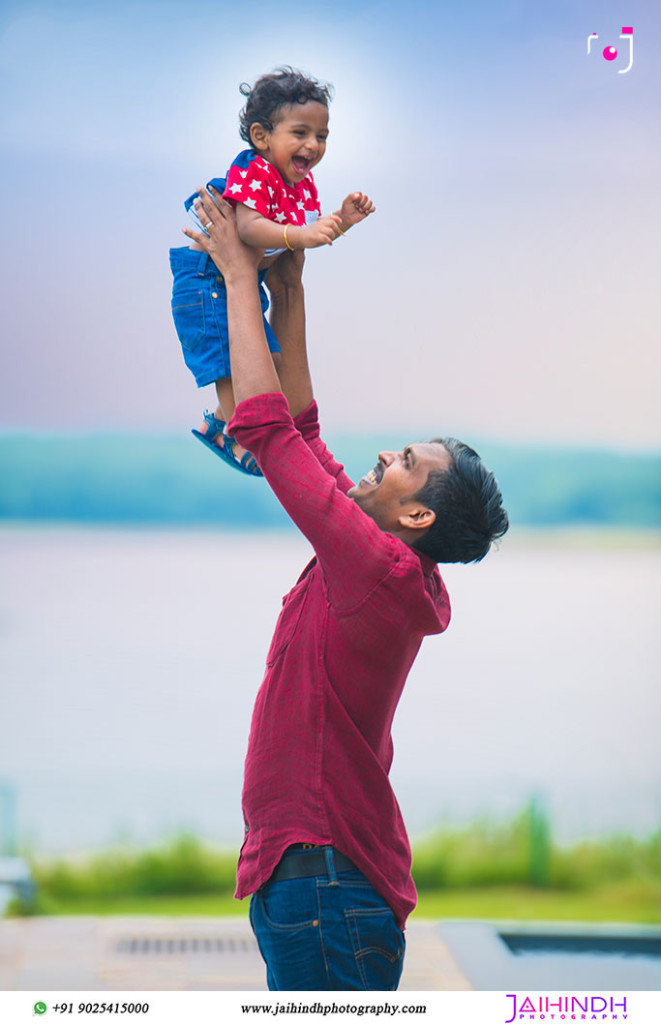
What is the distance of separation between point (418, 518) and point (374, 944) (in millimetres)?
593

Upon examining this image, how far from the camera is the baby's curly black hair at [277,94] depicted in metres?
1.60

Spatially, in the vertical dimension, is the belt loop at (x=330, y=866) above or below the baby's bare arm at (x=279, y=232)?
below

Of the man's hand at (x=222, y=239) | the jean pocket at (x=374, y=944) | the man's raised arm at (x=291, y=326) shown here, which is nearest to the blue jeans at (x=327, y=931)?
the jean pocket at (x=374, y=944)

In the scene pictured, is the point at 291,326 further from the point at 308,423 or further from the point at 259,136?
the point at 259,136

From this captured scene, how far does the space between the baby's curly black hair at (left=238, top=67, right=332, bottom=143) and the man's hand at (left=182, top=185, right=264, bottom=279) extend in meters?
0.14

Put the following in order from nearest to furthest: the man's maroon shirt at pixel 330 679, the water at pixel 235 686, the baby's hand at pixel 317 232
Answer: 1. the man's maroon shirt at pixel 330 679
2. the baby's hand at pixel 317 232
3. the water at pixel 235 686

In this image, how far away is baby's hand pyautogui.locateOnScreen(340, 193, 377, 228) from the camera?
1520 mm

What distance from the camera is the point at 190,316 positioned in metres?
1.62

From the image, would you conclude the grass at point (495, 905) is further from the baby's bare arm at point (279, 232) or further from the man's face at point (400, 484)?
the baby's bare arm at point (279, 232)

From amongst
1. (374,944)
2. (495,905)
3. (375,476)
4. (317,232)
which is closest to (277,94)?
(317,232)

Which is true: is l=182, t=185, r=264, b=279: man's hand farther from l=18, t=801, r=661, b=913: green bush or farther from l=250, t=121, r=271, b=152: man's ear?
l=18, t=801, r=661, b=913: green bush

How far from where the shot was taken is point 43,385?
3.65 meters

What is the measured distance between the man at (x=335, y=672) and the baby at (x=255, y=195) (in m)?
0.08

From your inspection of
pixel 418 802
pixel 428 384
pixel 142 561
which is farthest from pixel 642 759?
pixel 142 561
